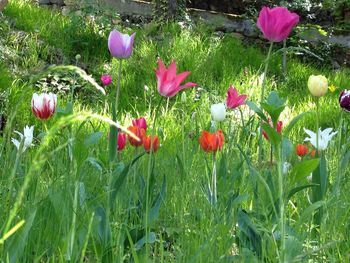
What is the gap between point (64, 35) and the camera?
4500mm

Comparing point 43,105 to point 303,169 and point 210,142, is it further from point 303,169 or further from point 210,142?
point 303,169

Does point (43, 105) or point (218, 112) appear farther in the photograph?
point (218, 112)

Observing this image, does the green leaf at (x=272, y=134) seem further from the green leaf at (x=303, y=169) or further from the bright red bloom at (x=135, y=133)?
the bright red bloom at (x=135, y=133)

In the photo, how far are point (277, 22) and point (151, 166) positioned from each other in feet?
1.51

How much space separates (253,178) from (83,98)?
8.48 ft

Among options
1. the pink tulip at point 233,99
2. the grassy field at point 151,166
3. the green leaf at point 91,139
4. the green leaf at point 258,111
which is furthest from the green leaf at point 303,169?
the pink tulip at point 233,99

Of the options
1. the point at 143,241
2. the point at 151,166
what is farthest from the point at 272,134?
the point at 151,166

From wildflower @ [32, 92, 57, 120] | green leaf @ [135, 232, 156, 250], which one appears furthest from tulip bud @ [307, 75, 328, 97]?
wildflower @ [32, 92, 57, 120]

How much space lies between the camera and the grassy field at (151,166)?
108 centimetres

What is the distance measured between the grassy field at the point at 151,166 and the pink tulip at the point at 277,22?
24cm

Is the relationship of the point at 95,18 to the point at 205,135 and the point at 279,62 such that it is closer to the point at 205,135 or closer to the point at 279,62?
the point at 279,62

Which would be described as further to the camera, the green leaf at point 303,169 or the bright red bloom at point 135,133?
the bright red bloom at point 135,133

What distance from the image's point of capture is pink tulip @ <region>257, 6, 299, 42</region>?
1.27 m

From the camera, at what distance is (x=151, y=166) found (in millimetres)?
1414
